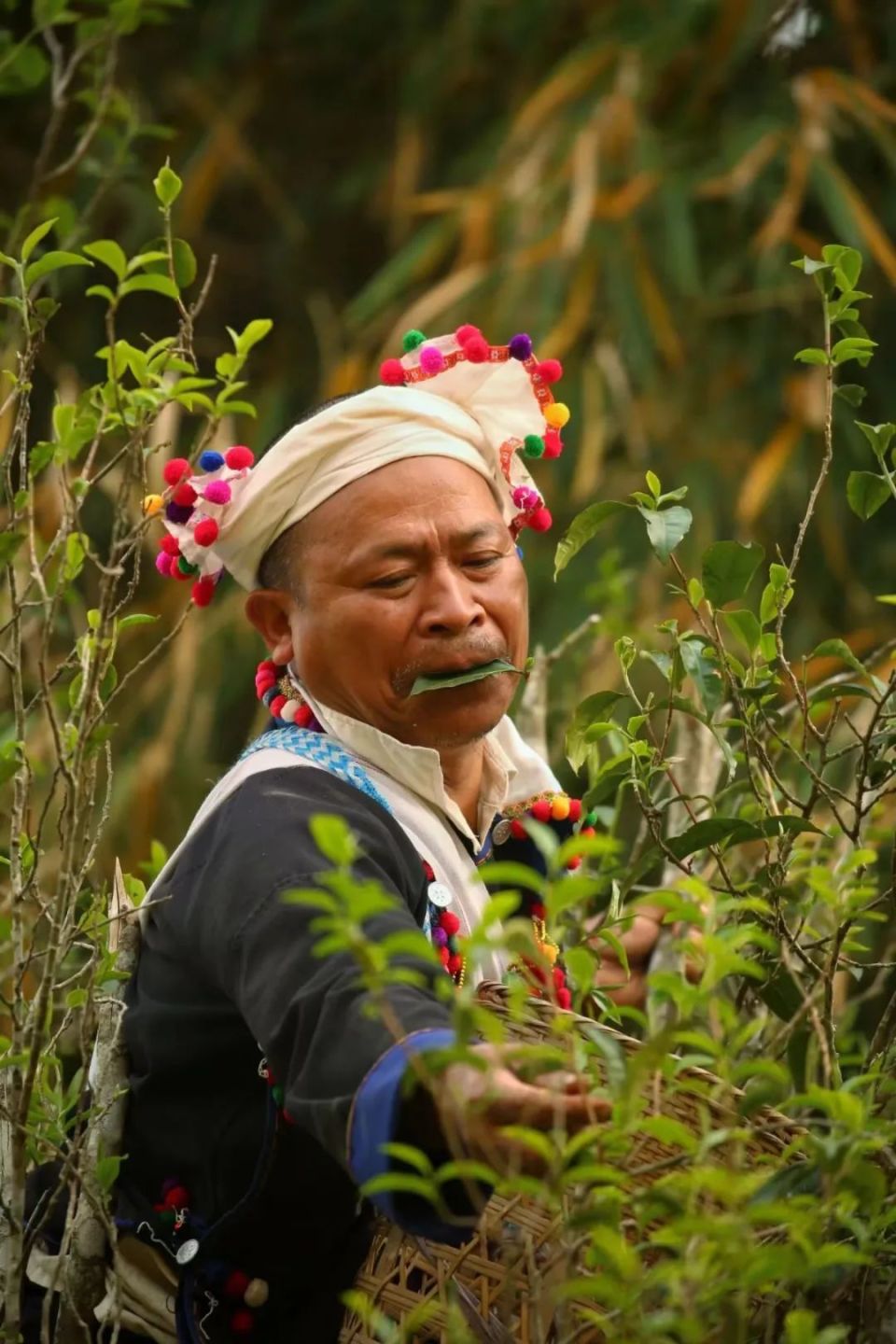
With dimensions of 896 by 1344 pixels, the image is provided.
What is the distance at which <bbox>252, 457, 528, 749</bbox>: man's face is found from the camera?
1.47 m

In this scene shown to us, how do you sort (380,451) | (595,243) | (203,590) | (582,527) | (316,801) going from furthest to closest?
(595,243) < (203,590) < (380,451) < (582,527) < (316,801)

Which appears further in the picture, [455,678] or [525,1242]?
[455,678]

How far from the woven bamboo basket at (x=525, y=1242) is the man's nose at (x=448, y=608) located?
1.12ft

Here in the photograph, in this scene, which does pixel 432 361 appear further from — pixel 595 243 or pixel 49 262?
pixel 595 243

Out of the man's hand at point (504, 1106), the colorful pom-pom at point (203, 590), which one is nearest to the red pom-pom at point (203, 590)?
the colorful pom-pom at point (203, 590)

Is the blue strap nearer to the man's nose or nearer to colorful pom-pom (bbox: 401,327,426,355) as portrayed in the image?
the man's nose

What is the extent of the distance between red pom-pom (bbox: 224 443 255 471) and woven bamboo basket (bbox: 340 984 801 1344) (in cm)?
55

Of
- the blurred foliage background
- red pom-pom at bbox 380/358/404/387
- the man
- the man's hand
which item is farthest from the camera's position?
the blurred foliage background

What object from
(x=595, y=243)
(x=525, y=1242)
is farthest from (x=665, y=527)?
(x=595, y=243)

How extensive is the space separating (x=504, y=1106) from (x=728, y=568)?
0.49 metres

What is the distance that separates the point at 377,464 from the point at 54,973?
49 cm

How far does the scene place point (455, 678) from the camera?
4.81 ft

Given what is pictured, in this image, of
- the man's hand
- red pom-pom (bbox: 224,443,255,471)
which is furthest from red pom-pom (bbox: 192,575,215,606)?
the man's hand

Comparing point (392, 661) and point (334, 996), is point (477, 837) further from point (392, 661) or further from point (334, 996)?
point (334, 996)
